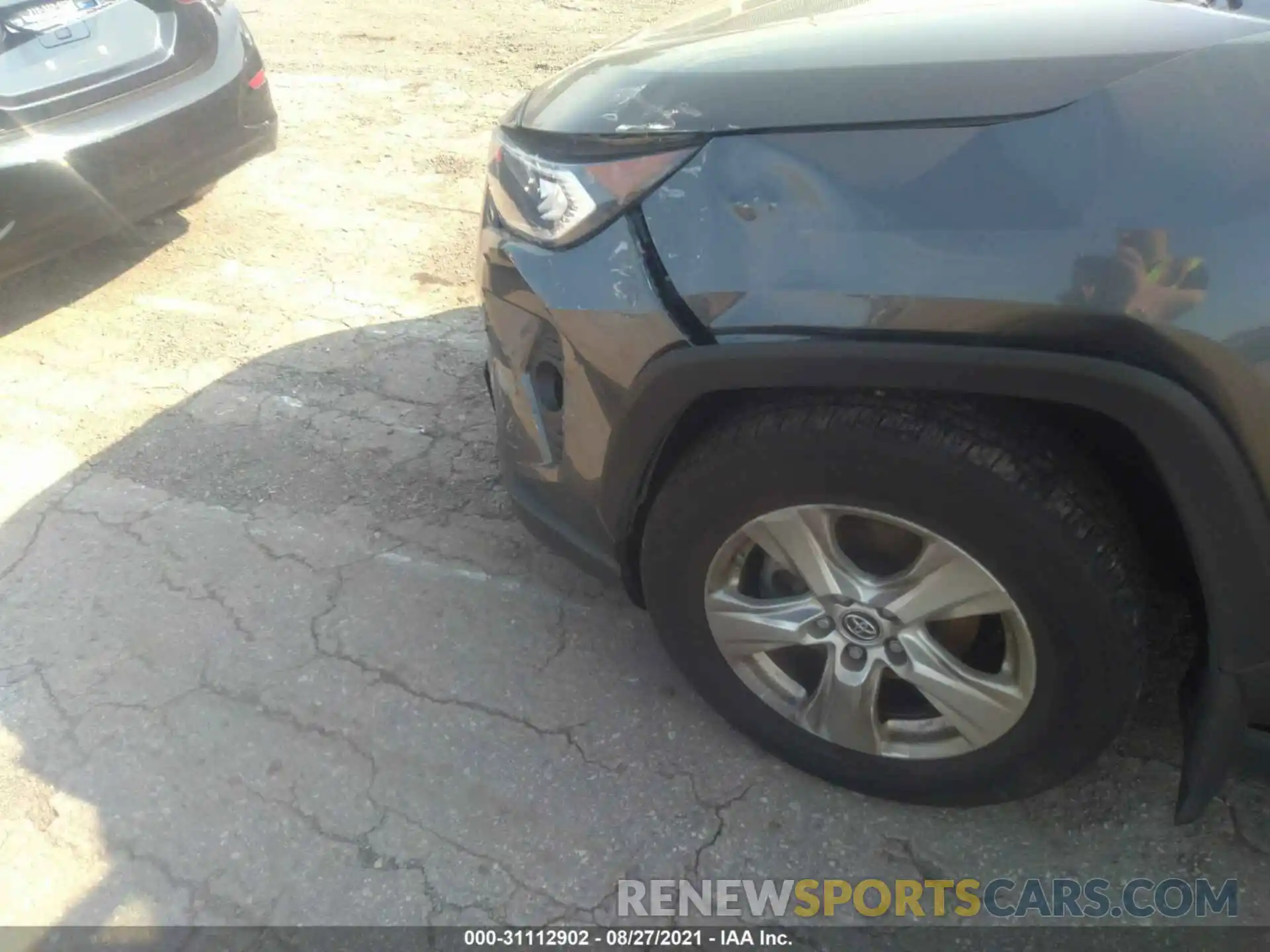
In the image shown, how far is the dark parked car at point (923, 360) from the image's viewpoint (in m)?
1.40

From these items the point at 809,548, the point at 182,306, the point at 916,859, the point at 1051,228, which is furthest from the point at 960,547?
the point at 182,306

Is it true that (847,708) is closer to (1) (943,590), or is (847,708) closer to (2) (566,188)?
(1) (943,590)

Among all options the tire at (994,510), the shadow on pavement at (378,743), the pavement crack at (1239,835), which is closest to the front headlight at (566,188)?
the tire at (994,510)

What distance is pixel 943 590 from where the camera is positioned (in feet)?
5.65

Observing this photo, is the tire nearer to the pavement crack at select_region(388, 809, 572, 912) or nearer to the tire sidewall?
the tire sidewall

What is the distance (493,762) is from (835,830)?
0.76 meters

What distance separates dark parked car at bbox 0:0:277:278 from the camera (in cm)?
342

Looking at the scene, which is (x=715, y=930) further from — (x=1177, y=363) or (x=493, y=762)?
(x=1177, y=363)

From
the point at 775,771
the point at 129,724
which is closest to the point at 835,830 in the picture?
the point at 775,771

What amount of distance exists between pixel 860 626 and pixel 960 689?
209 mm

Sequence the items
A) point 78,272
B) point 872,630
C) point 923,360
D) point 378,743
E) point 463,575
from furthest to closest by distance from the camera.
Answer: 1. point 78,272
2. point 463,575
3. point 378,743
4. point 872,630
5. point 923,360

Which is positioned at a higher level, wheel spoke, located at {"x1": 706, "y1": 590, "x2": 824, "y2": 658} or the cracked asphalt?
wheel spoke, located at {"x1": 706, "y1": 590, "x2": 824, "y2": 658}

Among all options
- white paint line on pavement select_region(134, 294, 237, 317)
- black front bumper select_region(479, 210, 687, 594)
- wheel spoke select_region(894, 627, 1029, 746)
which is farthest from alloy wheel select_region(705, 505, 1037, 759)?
white paint line on pavement select_region(134, 294, 237, 317)

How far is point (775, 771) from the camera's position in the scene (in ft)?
7.09
